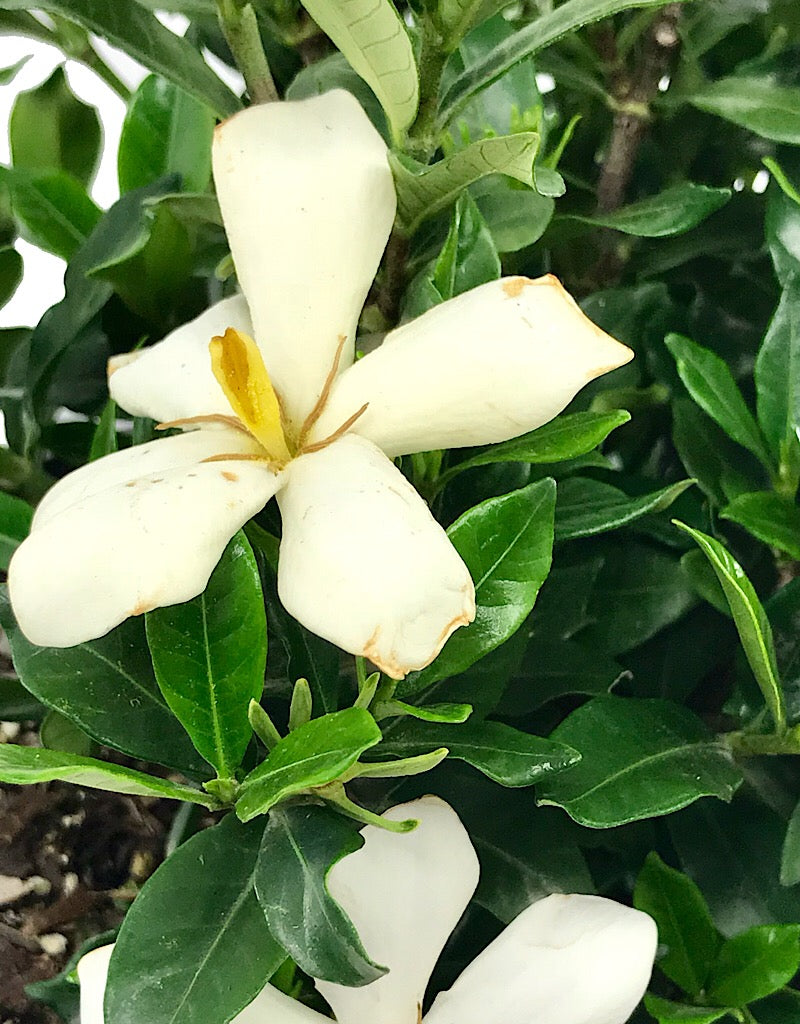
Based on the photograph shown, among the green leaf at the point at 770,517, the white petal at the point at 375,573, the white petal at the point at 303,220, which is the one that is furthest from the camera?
Result: the green leaf at the point at 770,517

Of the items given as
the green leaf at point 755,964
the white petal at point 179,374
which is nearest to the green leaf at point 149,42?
the white petal at point 179,374

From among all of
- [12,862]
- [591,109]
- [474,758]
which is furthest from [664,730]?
[591,109]

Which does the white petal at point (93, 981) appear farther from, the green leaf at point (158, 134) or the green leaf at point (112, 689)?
the green leaf at point (158, 134)

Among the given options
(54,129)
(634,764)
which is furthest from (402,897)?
(54,129)

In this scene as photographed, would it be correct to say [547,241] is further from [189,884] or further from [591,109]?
[189,884]

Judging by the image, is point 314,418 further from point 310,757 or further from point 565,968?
point 565,968

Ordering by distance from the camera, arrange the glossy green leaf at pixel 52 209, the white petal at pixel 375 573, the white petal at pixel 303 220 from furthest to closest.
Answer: the glossy green leaf at pixel 52 209 < the white petal at pixel 303 220 < the white petal at pixel 375 573

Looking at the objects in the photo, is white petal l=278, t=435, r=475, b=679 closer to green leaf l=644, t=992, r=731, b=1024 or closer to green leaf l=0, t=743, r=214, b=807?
green leaf l=0, t=743, r=214, b=807
